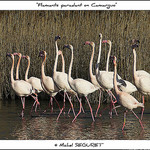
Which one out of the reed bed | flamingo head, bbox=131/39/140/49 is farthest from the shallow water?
the reed bed

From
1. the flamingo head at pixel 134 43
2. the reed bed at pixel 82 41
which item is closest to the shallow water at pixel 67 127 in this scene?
the flamingo head at pixel 134 43

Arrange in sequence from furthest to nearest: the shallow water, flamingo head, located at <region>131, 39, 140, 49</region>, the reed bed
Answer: the reed bed
flamingo head, located at <region>131, 39, 140, 49</region>
the shallow water

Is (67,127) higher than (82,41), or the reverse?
(82,41)

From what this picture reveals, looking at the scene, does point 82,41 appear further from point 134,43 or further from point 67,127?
point 67,127

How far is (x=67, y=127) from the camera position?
1086cm

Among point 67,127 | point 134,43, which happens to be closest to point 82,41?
point 134,43

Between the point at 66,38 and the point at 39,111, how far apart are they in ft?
12.0

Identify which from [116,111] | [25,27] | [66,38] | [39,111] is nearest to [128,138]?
[116,111]

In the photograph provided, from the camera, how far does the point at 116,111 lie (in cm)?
1373

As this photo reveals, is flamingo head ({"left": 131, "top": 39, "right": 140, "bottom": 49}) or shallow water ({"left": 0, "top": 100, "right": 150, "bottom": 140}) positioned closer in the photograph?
shallow water ({"left": 0, "top": 100, "right": 150, "bottom": 140})

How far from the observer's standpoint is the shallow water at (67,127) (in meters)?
9.66

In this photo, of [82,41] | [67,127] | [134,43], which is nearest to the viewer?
[67,127]

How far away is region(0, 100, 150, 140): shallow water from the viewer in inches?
380

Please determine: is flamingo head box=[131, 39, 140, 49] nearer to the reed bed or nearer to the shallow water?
the shallow water
